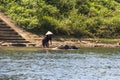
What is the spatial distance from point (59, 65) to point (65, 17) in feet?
68.4

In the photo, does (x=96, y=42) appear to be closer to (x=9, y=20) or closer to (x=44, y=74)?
(x=9, y=20)

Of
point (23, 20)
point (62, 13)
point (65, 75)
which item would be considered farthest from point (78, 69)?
point (62, 13)

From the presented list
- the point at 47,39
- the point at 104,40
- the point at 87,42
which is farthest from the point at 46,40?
the point at 104,40

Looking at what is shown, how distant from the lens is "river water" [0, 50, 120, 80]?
24.8 meters

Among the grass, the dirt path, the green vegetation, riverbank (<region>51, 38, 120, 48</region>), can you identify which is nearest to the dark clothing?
the dirt path

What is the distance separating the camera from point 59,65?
29641 millimetres

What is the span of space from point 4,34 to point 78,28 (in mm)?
8456

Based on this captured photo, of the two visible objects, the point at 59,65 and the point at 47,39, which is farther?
the point at 47,39

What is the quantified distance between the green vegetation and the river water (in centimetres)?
761

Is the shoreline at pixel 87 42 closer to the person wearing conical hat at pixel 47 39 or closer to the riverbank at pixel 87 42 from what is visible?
the riverbank at pixel 87 42

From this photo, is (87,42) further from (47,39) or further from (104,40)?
(47,39)

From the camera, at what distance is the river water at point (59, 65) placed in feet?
81.3

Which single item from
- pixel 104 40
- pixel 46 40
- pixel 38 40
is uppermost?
pixel 46 40

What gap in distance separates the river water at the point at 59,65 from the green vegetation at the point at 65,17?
7.61 metres
